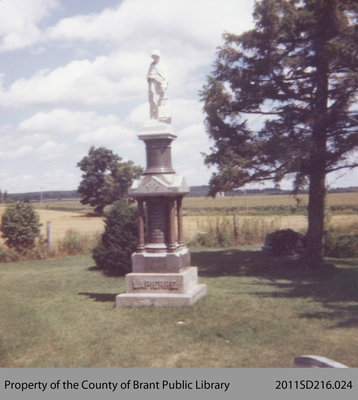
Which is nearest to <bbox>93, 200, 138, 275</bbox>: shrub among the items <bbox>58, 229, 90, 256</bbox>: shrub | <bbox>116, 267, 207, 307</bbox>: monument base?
<bbox>116, 267, 207, 307</bbox>: monument base

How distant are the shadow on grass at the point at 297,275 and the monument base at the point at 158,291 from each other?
1.94 m

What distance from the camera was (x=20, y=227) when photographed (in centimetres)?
1711

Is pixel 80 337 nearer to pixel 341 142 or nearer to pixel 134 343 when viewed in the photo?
pixel 134 343

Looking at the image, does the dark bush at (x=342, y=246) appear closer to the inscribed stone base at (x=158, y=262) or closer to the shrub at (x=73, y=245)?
the inscribed stone base at (x=158, y=262)

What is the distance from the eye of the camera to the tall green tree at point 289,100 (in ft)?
38.9

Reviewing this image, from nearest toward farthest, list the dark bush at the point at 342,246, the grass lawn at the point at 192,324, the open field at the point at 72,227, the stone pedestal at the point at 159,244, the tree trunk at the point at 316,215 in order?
the grass lawn at the point at 192,324
the stone pedestal at the point at 159,244
the tree trunk at the point at 316,215
the dark bush at the point at 342,246
the open field at the point at 72,227

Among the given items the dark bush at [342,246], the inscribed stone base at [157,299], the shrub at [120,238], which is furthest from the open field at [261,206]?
the inscribed stone base at [157,299]

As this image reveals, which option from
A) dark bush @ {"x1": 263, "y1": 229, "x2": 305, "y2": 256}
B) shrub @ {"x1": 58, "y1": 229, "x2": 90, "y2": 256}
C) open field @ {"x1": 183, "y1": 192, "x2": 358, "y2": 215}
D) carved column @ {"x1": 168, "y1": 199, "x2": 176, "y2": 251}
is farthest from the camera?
open field @ {"x1": 183, "y1": 192, "x2": 358, "y2": 215}

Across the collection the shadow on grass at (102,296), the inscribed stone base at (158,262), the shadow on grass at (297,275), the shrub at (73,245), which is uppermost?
the inscribed stone base at (158,262)

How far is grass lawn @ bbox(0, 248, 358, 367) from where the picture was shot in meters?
5.84

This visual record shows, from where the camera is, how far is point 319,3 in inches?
316

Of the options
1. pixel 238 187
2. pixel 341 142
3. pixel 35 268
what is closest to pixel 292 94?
pixel 341 142

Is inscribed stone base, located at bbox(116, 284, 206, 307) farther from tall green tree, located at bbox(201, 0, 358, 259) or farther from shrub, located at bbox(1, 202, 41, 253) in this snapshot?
shrub, located at bbox(1, 202, 41, 253)

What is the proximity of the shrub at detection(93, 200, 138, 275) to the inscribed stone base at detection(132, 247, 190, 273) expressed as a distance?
366 cm
